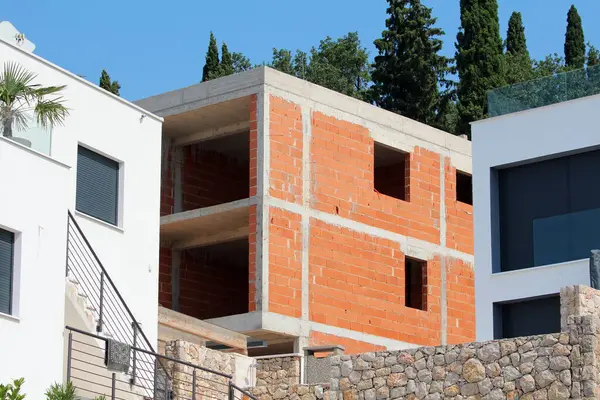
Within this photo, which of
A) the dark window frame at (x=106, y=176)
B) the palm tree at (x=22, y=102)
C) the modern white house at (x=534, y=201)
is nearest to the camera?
the palm tree at (x=22, y=102)

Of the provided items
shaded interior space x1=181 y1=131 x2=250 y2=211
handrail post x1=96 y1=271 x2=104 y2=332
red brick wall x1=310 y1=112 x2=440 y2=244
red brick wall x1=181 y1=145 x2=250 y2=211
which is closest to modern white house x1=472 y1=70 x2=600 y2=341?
red brick wall x1=310 y1=112 x2=440 y2=244

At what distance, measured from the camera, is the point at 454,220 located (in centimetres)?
4344

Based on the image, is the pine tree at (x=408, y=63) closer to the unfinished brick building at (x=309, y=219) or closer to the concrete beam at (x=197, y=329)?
the unfinished brick building at (x=309, y=219)

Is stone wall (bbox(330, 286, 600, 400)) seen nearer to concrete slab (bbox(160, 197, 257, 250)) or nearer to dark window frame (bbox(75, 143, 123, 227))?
dark window frame (bbox(75, 143, 123, 227))

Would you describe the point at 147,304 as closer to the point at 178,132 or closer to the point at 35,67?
the point at 35,67

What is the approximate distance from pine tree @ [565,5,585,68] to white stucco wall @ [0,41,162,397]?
4176cm

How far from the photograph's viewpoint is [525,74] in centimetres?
6356

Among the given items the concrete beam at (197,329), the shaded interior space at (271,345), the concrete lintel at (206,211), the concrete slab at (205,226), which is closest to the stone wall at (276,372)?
the shaded interior space at (271,345)

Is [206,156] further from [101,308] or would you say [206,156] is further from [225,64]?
[225,64]

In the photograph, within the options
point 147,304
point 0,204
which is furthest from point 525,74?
point 0,204

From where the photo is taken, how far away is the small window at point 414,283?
140 ft

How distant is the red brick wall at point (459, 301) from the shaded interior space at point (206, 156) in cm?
672

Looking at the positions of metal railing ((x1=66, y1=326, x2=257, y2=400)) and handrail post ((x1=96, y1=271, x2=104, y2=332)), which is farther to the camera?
handrail post ((x1=96, y1=271, x2=104, y2=332))

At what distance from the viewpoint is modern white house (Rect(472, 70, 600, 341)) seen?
3027 centimetres
